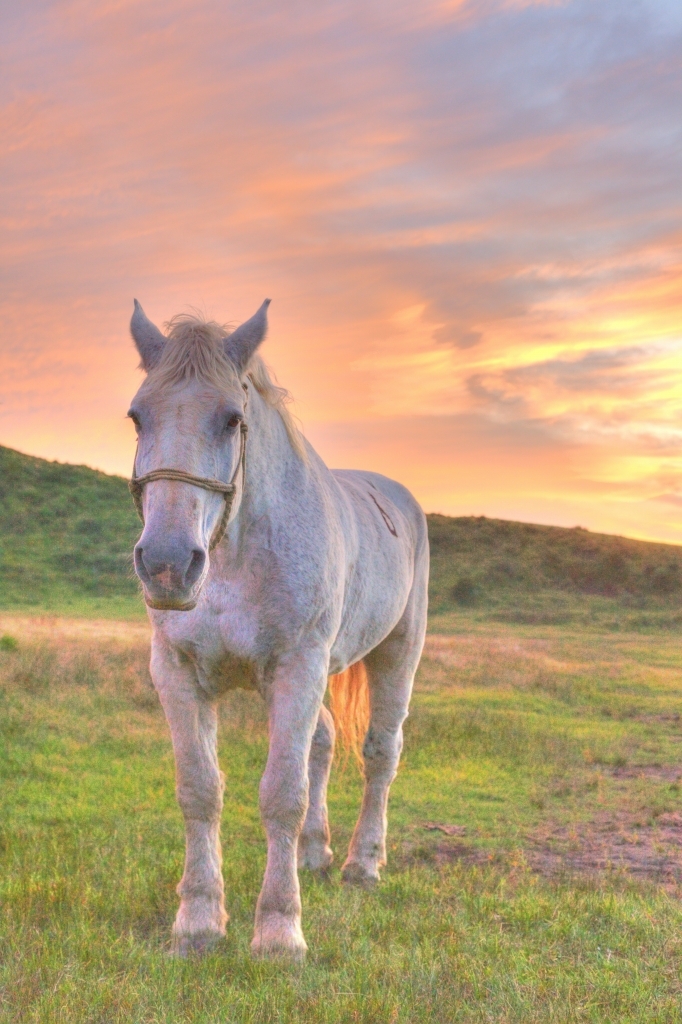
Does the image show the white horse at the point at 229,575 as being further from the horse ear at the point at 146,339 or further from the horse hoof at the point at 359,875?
the horse hoof at the point at 359,875

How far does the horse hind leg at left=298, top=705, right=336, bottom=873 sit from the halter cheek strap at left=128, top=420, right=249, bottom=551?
2.53 m

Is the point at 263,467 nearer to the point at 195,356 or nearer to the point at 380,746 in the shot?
the point at 195,356

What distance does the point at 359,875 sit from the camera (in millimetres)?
5914

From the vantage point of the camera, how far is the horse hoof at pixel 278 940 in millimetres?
4129

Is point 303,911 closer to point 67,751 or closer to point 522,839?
point 522,839

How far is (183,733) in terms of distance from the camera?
173 inches

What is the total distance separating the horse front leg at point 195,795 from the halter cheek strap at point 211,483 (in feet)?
2.76

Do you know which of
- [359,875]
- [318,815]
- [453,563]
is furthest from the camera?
[453,563]

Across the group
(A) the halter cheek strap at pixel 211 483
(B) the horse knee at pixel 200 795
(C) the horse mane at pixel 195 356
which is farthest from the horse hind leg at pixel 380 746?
(C) the horse mane at pixel 195 356

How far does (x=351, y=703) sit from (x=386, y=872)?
1354 millimetres

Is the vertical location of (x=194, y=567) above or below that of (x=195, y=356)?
below

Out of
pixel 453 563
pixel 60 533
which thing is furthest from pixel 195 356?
pixel 60 533

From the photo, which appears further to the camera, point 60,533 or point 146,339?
point 60,533

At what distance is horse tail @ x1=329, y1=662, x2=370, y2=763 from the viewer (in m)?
7.11
